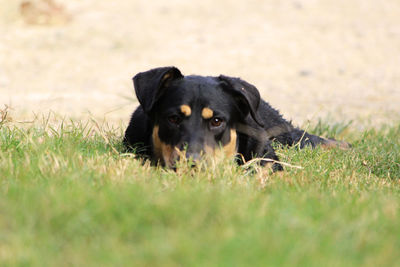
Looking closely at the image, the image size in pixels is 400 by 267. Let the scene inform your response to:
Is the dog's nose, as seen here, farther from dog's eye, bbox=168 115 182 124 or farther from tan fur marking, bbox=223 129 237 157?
tan fur marking, bbox=223 129 237 157

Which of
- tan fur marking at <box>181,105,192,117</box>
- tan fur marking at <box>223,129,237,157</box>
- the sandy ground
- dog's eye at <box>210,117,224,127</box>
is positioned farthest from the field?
tan fur marking at <box>181,105,192,117</box>

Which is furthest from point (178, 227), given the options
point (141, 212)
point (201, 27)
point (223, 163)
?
point (201, 27)

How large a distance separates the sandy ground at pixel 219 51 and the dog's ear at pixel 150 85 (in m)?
3.77

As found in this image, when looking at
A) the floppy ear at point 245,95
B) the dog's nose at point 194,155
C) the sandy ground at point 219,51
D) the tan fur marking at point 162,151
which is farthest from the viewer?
the sandy ground at point 219,51

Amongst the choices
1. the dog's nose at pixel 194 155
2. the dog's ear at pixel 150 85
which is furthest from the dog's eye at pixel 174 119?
the dog's nose at pixel 194 155

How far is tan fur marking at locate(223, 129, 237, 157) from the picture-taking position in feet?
16.4

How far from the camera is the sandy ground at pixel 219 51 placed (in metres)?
11.0

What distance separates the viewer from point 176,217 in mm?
2971

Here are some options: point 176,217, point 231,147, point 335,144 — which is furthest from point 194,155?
point 335,144

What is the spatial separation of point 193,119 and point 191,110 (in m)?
0.09

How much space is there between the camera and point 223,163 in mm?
4285

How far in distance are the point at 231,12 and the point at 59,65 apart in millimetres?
6803

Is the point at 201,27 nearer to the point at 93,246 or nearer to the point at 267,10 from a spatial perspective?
the point at 267,10

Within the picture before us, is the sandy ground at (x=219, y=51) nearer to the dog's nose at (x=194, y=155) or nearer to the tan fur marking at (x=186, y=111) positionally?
the tan fur marking at (x=186, y=111)
